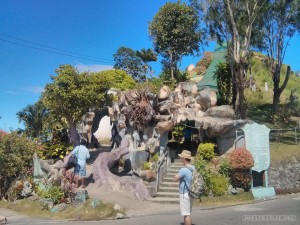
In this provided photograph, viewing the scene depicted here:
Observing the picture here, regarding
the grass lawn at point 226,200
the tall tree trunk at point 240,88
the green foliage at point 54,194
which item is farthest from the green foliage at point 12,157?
the tall tree trunk at point 240,88

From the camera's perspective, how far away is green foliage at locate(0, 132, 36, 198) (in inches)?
689

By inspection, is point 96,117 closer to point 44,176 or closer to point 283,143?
point 44,176

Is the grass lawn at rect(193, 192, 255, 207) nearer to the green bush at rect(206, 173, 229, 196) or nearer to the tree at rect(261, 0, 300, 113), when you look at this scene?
the green bush at rect(206, 173, 229, 196)

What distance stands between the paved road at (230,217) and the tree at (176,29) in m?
24.0

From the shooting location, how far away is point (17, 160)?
689 inches

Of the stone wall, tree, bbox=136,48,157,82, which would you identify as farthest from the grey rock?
tree, bbox=136,48,157,82

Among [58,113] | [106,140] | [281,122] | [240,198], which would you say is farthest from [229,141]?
[106,140]

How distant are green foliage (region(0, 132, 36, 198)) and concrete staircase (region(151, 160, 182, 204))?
656 cm

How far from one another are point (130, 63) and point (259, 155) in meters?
35.1

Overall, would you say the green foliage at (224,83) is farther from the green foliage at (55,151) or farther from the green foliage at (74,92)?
the green foliage at (55,151)

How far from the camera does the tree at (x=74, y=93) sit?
20328 mm

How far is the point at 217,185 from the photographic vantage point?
49.2 feet

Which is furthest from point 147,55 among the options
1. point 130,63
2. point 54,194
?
point 54,194

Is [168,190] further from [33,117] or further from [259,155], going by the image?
[33,117]
